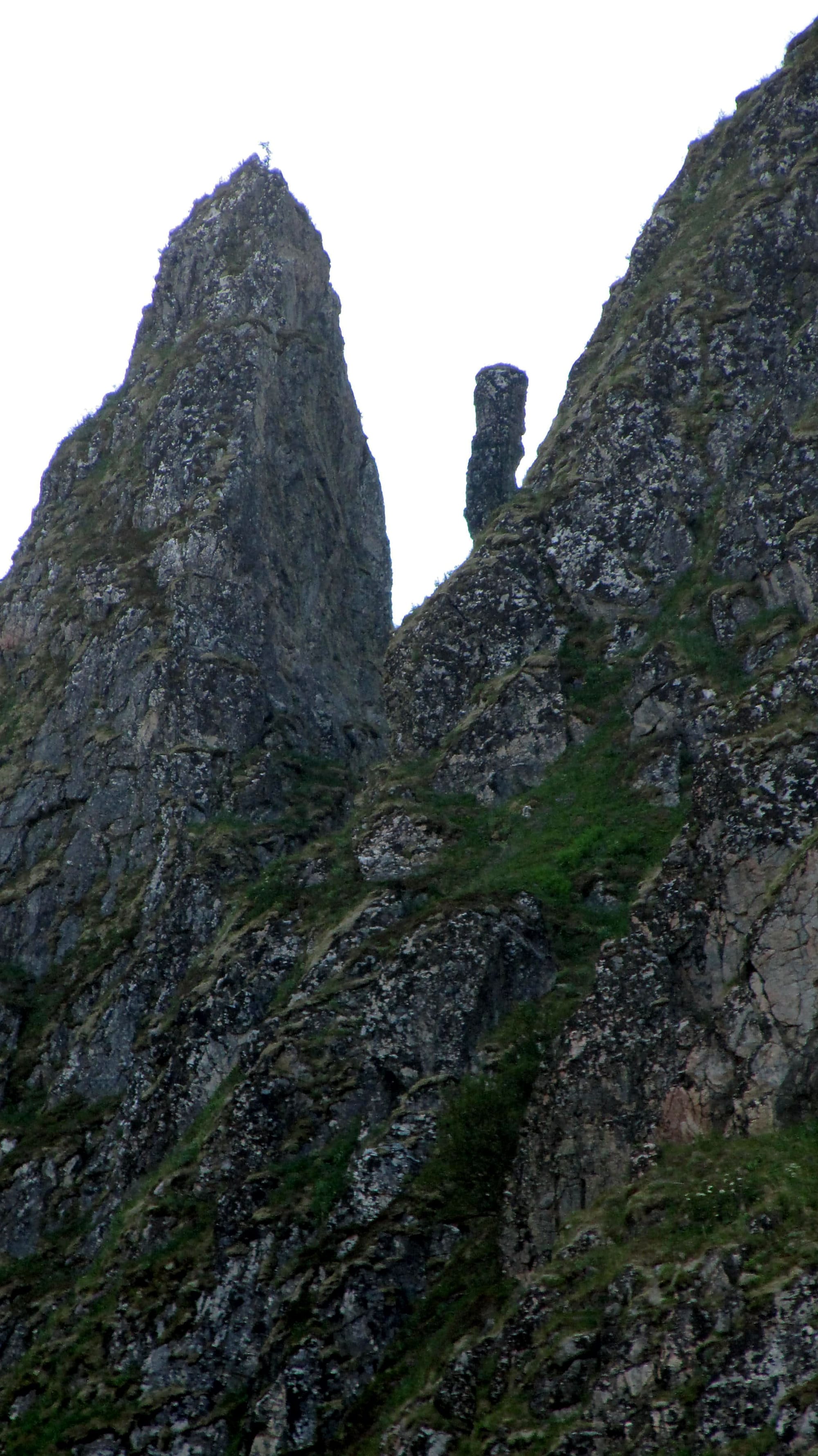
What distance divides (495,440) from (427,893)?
1409 inches

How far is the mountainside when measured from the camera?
32844mm

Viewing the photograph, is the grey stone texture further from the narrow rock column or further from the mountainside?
the narrow rock column

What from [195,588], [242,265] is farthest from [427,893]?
[242,265]

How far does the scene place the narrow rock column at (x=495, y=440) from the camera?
7512 cm

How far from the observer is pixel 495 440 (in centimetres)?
7600

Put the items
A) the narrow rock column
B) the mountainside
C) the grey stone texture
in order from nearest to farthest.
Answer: the mountainside < the grey stone texture < the narrow rock column

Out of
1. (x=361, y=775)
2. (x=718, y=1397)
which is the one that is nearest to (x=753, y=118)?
(x=361, y=775)

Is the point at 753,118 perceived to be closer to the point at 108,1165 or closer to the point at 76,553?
the point at 76,553

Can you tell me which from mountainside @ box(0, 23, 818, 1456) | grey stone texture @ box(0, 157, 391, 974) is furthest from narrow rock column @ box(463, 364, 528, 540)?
grey stone texture @ box(0, 157, 391, 974)

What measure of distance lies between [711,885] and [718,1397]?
13394 millimetres

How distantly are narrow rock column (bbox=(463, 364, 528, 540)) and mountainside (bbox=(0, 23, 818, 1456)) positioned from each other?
0.22 m

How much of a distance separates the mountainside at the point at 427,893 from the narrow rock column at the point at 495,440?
221 millimetres

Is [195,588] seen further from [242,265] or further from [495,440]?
[242,265]

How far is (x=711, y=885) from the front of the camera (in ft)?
125
